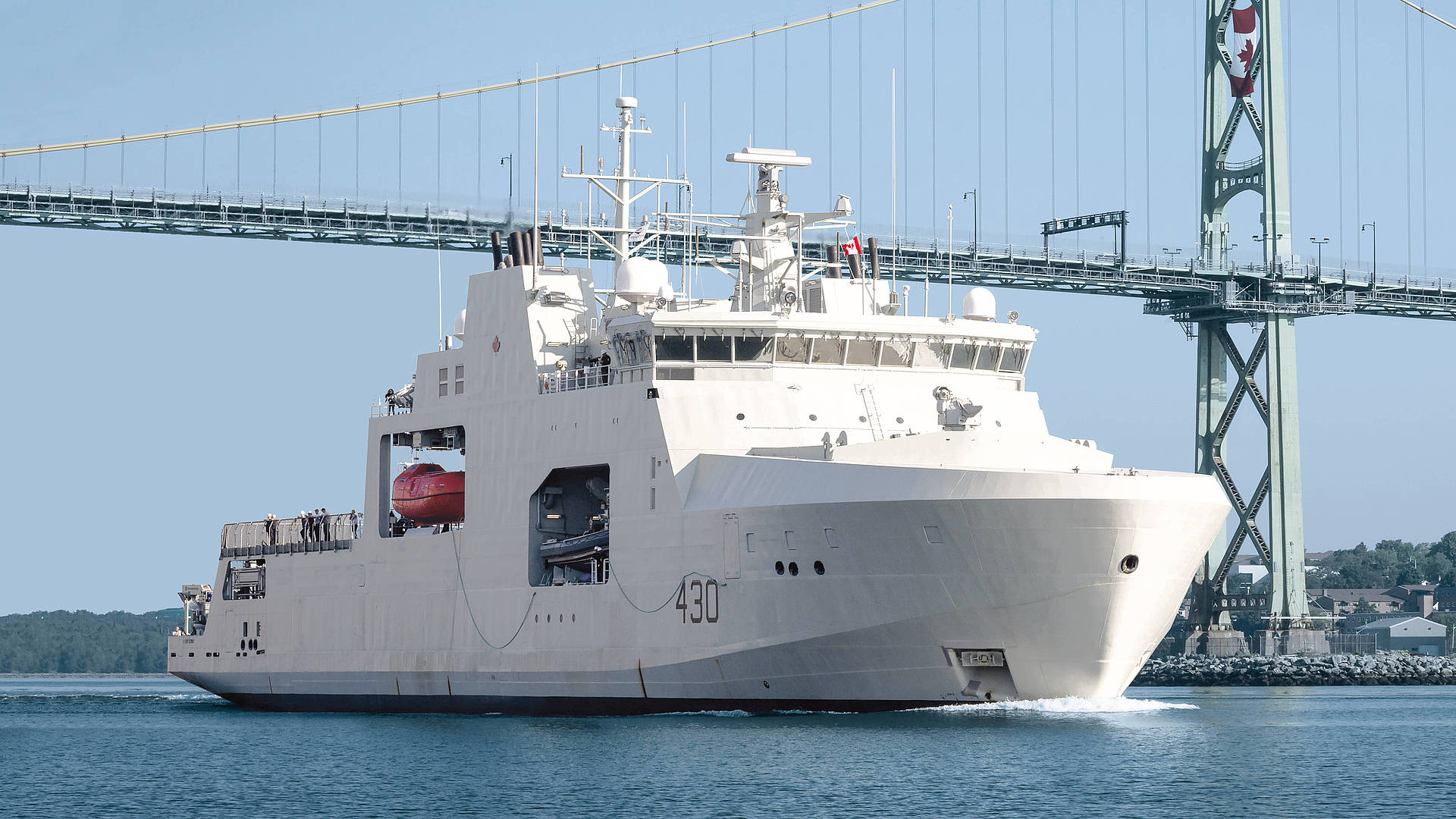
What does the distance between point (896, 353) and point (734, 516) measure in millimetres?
4685

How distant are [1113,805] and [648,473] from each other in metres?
11.8

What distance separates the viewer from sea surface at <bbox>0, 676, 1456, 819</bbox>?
25.1 meters

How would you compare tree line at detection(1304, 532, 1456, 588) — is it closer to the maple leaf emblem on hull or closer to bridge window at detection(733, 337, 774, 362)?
the maple leaf emblem on hull

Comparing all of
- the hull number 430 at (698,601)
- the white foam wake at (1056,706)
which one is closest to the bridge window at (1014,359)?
the white foam wake at (1056,706)

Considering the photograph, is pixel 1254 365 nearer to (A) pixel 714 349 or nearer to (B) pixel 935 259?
(B) pixel 935 259

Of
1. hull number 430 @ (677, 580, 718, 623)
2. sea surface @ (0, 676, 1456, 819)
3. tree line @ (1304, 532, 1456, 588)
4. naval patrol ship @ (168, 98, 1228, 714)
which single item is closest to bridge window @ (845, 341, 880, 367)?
naval patrol ship @ (168, 98, 1228, 714)

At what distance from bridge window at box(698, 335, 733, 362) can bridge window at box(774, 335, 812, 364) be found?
2.55 feet

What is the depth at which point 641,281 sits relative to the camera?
120 ft

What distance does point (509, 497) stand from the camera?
37312 mm

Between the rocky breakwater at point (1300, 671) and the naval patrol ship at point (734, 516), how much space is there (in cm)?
2925

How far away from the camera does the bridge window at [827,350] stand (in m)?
34.8

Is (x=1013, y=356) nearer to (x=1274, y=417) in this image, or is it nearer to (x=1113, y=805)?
(x=1113, y=805)

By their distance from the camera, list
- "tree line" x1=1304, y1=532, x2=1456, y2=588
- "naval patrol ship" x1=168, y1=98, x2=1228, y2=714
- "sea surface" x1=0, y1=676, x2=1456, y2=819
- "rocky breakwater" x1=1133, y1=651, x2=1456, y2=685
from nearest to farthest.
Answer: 1. "sea surface" x1=0, y1=676, x2=1456, y2=819
2. "naval patrol ship" x1=168, y1=98, x2=1228, y2=714
3. "rocky breakwater" x1=1133, y1=651, x2=1456, y2=685
4. "tree line" x1=1304, y1=532, x2=1456, y2=588

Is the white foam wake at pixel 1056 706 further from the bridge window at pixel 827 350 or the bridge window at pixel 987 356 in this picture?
the bridge window at pixel 987 356
